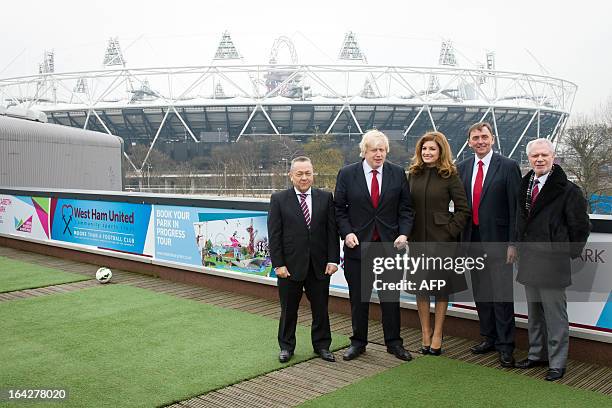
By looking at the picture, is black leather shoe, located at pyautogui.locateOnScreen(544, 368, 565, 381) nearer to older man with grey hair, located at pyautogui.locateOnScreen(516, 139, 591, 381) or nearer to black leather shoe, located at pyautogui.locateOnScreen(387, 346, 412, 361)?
older man with grey hair, located at pyautogui.locateOnScreen(516, 139, 591, 381)

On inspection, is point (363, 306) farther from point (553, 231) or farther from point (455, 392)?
point (553, 231)

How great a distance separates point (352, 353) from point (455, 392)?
112cm

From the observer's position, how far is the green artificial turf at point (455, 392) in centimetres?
409

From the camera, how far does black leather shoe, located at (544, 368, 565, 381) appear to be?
454 centimetres

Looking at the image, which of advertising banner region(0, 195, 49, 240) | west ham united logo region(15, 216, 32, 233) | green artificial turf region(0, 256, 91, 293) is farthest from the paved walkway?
west ham united logo region(15, 216, 32, 233)

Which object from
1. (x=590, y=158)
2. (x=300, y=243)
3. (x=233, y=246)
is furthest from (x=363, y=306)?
(x=590, y=158)

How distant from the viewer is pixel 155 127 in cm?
6962

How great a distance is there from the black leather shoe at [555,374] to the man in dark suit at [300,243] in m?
1.69

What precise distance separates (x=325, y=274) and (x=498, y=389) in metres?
1.63

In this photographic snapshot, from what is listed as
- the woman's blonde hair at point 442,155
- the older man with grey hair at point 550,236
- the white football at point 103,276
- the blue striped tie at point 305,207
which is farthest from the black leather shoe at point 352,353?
the white football at point 103,276

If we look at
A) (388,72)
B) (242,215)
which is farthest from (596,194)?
(388,72)

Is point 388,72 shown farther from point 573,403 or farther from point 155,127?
point 573,403

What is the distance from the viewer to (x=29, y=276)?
909 centimetres

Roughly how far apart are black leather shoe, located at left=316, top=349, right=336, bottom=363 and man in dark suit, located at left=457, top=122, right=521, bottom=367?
4.20 feet
